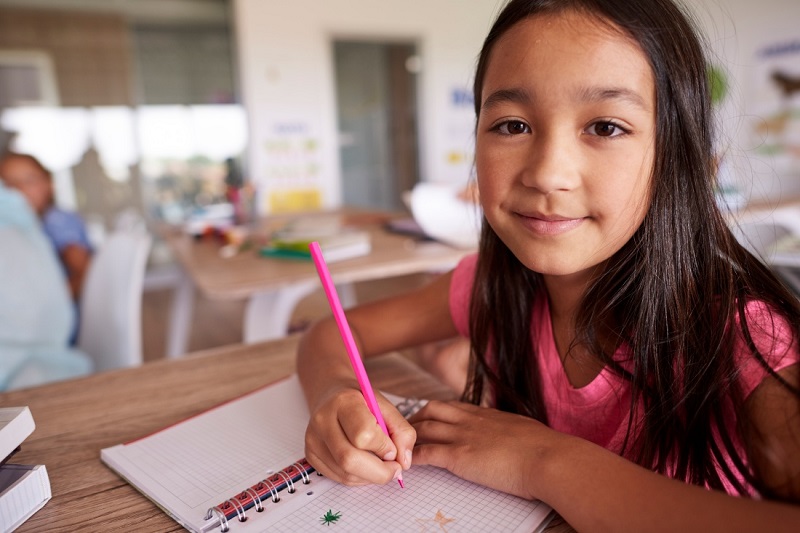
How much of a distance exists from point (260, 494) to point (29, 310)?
1099 mm

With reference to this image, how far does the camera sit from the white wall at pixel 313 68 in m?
4.65

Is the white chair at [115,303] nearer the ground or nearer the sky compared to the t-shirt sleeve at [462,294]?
nearer the ground

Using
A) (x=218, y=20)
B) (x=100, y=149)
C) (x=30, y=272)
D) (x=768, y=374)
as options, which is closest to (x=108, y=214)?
(x=100, y=149)

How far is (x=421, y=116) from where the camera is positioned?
555cm

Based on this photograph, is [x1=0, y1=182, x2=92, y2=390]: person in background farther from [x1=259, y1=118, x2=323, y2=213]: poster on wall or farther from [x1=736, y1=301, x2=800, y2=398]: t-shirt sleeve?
[x1=259, y1=118, x2=323, y2=213]: poster on wall

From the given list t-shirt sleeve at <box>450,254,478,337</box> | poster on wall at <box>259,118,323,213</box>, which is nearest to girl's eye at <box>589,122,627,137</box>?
t-shirt sleeve at <box>450,254,478,337</box>

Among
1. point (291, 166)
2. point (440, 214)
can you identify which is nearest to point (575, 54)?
point (440, 214)

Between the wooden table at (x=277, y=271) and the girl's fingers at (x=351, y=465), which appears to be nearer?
the girl's fingers at (x=351, y=465)

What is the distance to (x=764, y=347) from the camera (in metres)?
0.51

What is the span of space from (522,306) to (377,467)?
1.08 ft

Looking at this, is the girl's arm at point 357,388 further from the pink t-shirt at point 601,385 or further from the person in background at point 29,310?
the person in background at point 29,310

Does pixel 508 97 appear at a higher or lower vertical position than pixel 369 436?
higher

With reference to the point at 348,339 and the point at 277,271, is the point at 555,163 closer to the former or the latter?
the point at 348,339

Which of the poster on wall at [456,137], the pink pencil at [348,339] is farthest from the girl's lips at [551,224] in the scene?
the poster on wall at [456,137]
